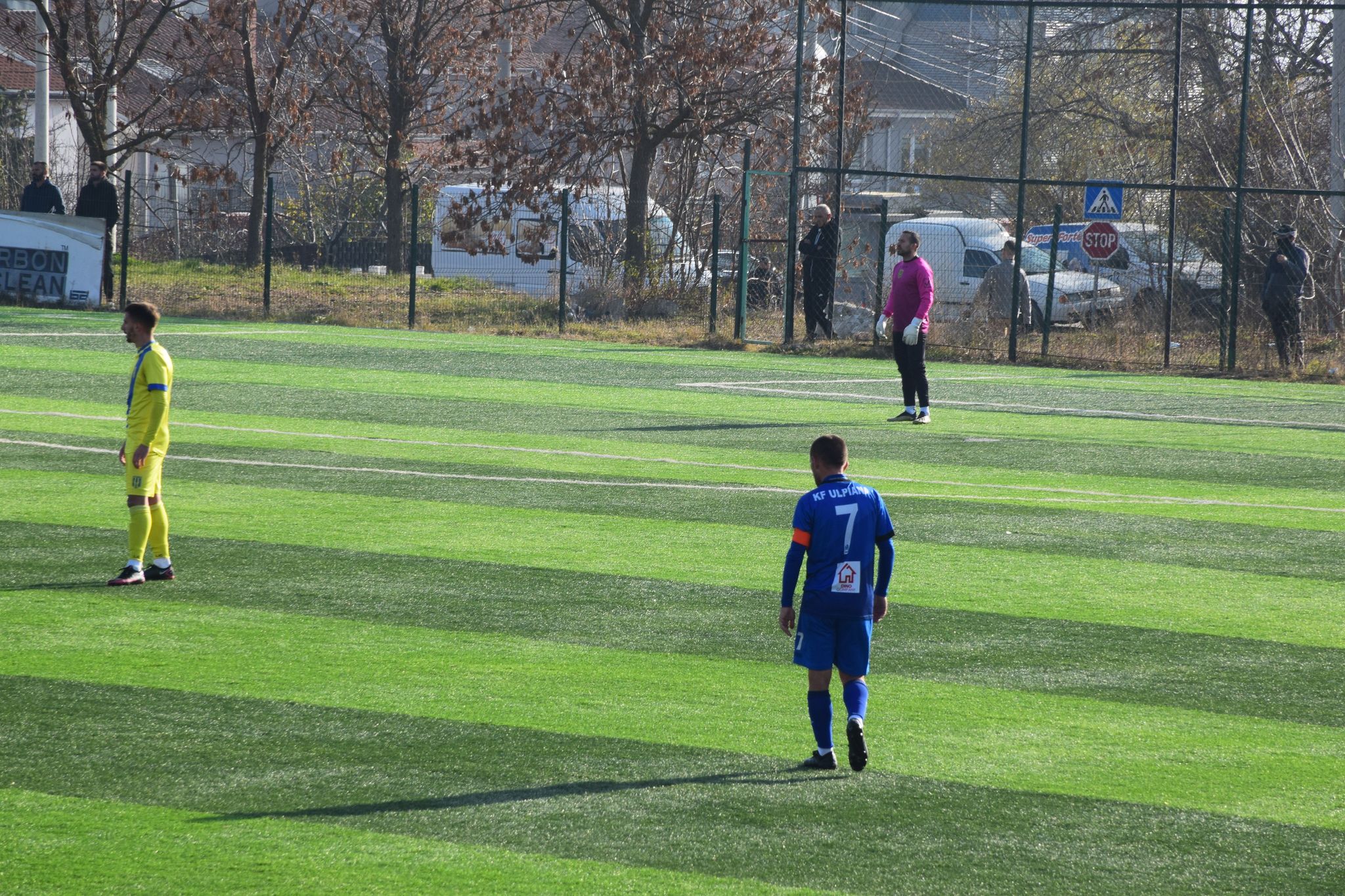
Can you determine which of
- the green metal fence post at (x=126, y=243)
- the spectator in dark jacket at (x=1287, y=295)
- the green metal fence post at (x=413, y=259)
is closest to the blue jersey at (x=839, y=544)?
the spectator in dark jacket at (x=1287, y=295)

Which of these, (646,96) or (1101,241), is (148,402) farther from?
(646,96)

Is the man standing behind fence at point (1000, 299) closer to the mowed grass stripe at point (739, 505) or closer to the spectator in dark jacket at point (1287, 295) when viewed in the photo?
the spectator in dark jacket at point (1287, 295)

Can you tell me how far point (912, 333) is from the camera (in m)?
16.1

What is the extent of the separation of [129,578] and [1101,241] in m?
18.4

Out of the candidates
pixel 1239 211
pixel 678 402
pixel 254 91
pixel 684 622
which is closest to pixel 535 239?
pixel 254 91

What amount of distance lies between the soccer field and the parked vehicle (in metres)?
9.83

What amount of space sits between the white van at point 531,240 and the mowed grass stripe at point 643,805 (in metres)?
22.6

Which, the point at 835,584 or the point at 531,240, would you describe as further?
the point at 531,240

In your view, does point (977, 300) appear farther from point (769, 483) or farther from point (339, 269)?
point (769, 483)

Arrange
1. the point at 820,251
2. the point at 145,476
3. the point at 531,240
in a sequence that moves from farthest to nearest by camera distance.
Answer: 1. the point at 531,240
2. the point at 820,251
3. the point at 145,476

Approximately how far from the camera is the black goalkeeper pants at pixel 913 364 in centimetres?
1623

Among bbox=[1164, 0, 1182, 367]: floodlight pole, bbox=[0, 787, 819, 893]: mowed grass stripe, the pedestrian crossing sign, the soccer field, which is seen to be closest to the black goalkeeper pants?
the soccer field

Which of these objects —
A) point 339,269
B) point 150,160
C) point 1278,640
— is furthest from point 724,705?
point 150,160

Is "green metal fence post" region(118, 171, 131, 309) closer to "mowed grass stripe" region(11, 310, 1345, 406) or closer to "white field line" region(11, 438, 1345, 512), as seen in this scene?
"mowed grass stripe" region(11, 310, 1345, 406)
